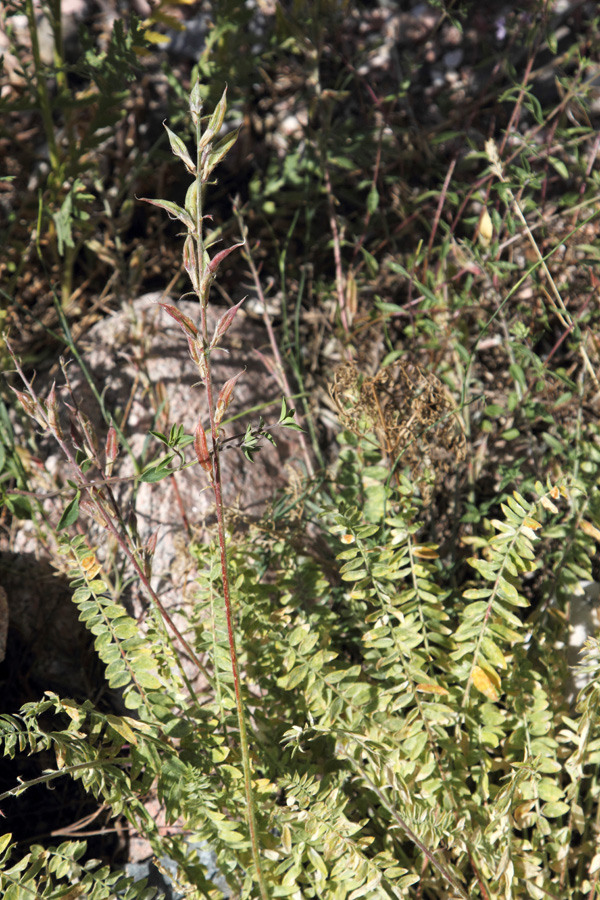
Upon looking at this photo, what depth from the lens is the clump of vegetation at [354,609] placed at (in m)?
1.48

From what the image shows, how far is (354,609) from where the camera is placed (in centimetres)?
196

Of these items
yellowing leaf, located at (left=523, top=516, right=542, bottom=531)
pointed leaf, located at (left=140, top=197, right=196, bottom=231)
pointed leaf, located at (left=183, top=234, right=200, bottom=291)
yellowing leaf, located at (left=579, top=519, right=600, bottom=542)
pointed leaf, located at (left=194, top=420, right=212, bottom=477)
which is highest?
pointed leaf, located at (left=140, top=197, right=196, bottom=231)

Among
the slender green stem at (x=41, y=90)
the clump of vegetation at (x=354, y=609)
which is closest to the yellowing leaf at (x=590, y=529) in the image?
the clump of vegetation at (x=354, y=609)

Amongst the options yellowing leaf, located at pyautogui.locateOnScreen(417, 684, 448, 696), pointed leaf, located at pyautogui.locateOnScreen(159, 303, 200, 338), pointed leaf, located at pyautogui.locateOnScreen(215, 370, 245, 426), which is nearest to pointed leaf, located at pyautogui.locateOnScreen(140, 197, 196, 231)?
pointed leaf, located at pyautogui.locateOnScreen(159, 303, 200, 338)

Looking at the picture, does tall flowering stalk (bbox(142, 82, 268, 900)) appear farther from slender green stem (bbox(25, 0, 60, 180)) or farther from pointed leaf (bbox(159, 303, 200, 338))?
slender green stem (bbox(25, 0, 60, 180))

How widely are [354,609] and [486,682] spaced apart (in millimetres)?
407

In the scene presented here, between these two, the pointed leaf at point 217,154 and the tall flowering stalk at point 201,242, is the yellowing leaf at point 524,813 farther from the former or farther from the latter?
the pointed leaf at point 217,154

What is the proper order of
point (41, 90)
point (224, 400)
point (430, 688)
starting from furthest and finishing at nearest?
point (41, 90) < point (430, 688) < point (224, 400)

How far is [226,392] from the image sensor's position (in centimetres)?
114

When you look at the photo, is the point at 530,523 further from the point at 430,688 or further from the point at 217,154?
the point at 217,154

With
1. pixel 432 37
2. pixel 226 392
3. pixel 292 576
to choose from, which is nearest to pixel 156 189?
pixel 432 37

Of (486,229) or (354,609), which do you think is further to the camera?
(486,229)

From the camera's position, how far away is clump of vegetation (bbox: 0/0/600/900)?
1.48 meters

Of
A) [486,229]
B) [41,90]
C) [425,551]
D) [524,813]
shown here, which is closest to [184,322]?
[425,551]
